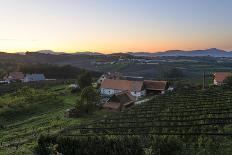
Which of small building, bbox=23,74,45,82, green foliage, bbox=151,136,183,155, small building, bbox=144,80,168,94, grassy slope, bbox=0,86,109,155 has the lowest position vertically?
grassy slope, bbox=0,86,109,155

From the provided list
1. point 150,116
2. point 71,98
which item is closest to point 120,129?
point 150,116

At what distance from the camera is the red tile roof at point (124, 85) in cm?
7378

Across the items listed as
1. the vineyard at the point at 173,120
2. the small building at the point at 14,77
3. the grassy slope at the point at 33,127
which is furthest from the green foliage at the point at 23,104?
the small building at the point at 14,77

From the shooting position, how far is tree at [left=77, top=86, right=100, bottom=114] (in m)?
53.8

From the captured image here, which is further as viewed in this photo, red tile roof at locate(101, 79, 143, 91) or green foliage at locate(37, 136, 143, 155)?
red tile roof at locate(101, 79, 143, 91)

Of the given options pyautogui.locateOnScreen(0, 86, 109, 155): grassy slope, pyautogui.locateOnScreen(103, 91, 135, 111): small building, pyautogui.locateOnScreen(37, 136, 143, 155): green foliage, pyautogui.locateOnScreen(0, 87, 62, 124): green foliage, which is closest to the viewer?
pyautogui.locateOnScreen(37, 136, 143, 155): green foliage

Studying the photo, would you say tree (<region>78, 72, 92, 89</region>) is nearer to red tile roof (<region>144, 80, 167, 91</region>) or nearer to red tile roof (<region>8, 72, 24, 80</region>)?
red tile roof (<region>144, 80, 167, 91</region>)

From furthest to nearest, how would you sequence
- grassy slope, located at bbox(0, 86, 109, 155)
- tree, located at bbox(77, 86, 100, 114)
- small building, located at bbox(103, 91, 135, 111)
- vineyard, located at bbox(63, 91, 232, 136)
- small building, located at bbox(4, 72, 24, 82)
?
small building, located at bbox(4, 72, 24, 82) → small building, located at bbox(103, 91, 135, 111) → tree, located at bbox(77, 86, 100, 114) → grassy slope, located at bbox(0, 86, 109, 155) → vineyard, located at bbox(63, 91, 232, 136)

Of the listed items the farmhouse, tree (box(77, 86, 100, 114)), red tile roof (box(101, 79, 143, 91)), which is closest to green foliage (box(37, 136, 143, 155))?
tree (box(77, 86, 100, 114))

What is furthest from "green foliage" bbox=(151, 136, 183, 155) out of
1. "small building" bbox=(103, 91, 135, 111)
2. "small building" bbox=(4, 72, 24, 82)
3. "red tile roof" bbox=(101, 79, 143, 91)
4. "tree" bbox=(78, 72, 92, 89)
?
"small building" bbox=(4, 72, 24, 82)

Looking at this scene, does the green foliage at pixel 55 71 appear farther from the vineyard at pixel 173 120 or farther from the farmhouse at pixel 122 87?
the vineyard at pixel 173 120

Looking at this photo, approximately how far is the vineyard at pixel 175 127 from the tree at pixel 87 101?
1013cm

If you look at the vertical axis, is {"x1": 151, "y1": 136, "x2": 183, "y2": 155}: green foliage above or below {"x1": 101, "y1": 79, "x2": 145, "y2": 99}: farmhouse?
above

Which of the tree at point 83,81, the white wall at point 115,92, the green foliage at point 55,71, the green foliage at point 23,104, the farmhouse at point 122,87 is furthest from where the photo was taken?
the green foliage at point 55,71
